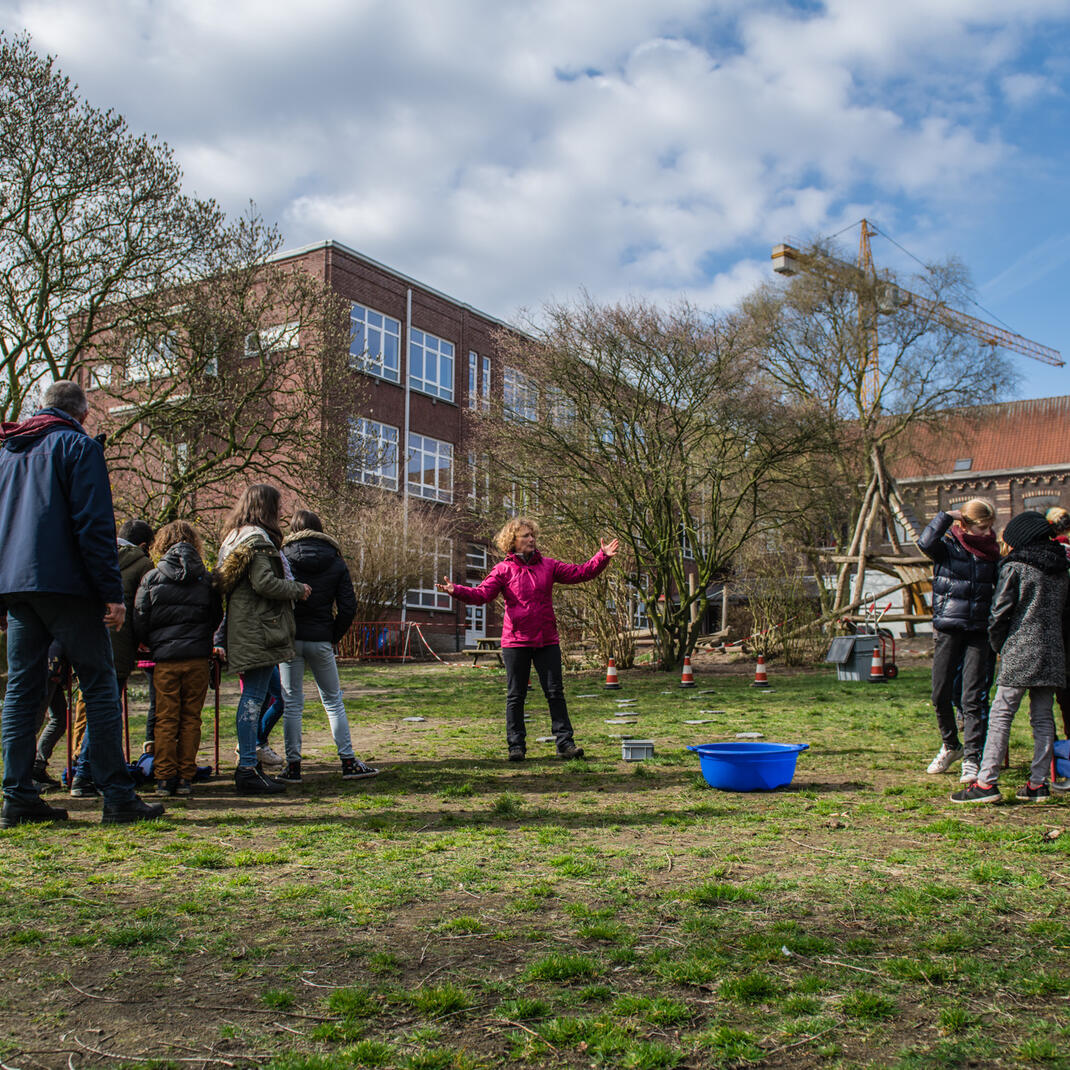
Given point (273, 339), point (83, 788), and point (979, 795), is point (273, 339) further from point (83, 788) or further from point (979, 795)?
point (979, 795)

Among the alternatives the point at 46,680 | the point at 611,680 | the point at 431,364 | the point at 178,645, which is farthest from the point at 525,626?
the point at 431,364

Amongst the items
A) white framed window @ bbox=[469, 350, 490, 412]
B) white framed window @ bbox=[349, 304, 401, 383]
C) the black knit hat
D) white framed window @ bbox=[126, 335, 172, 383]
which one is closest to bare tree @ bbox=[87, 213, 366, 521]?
white framed window @ bbox=[126, 335, 172, 383]

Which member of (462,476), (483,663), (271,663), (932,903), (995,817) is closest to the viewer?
(932,903)

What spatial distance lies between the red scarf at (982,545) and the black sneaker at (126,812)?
5.63 m

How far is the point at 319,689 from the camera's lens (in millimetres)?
7215

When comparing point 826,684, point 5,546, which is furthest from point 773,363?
point 5,546

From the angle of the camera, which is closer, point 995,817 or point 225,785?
point 995,817

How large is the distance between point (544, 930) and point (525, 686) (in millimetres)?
4395

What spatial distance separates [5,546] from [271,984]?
3267 millimetres

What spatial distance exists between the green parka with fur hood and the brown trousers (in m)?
0.27

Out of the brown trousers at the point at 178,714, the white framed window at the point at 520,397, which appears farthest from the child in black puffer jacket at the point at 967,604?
the white framed window at the point at 520,397

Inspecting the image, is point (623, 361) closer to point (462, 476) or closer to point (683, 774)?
point (462, 476)

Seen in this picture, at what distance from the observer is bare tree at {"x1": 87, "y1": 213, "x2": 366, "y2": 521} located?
1769 centimetres

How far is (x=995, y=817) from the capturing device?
5727 mm
